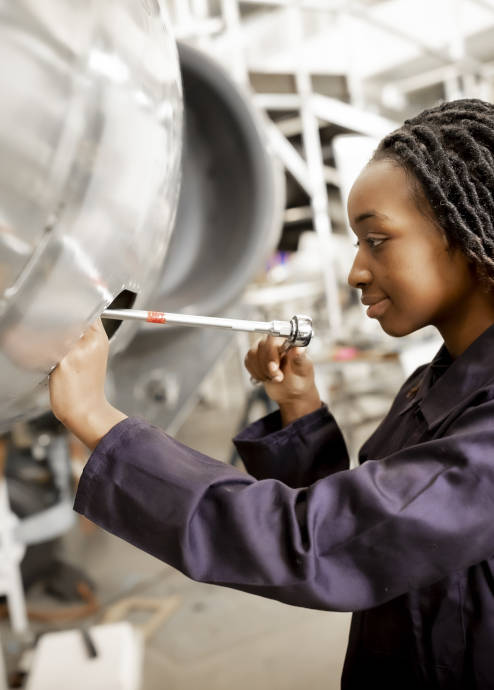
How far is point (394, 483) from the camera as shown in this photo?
1.35ft

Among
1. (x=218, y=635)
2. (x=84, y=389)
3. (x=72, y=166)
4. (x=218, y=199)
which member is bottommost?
(x=218, y=635)

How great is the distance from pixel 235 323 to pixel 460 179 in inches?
7.4

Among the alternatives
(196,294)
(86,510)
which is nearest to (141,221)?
(86,510)

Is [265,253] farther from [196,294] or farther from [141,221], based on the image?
[141,221]

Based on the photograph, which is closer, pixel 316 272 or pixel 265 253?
pixel 265 253

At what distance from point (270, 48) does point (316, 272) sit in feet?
6.10

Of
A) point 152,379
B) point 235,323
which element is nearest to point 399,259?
point 235,323

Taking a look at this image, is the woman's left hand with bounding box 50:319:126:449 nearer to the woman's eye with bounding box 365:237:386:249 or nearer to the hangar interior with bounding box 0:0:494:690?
the hangar interior with bounding box 0:0:494:690

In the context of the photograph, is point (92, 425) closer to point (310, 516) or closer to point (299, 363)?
point (310, 516)

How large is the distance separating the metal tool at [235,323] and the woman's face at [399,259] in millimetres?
57

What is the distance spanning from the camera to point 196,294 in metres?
1.03

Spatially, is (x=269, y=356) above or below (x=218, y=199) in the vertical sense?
below

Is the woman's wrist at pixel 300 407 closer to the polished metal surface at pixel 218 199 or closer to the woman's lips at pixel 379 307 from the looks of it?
the woman's lips at pixel 379 307

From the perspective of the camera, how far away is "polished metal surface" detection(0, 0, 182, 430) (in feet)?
0.97
